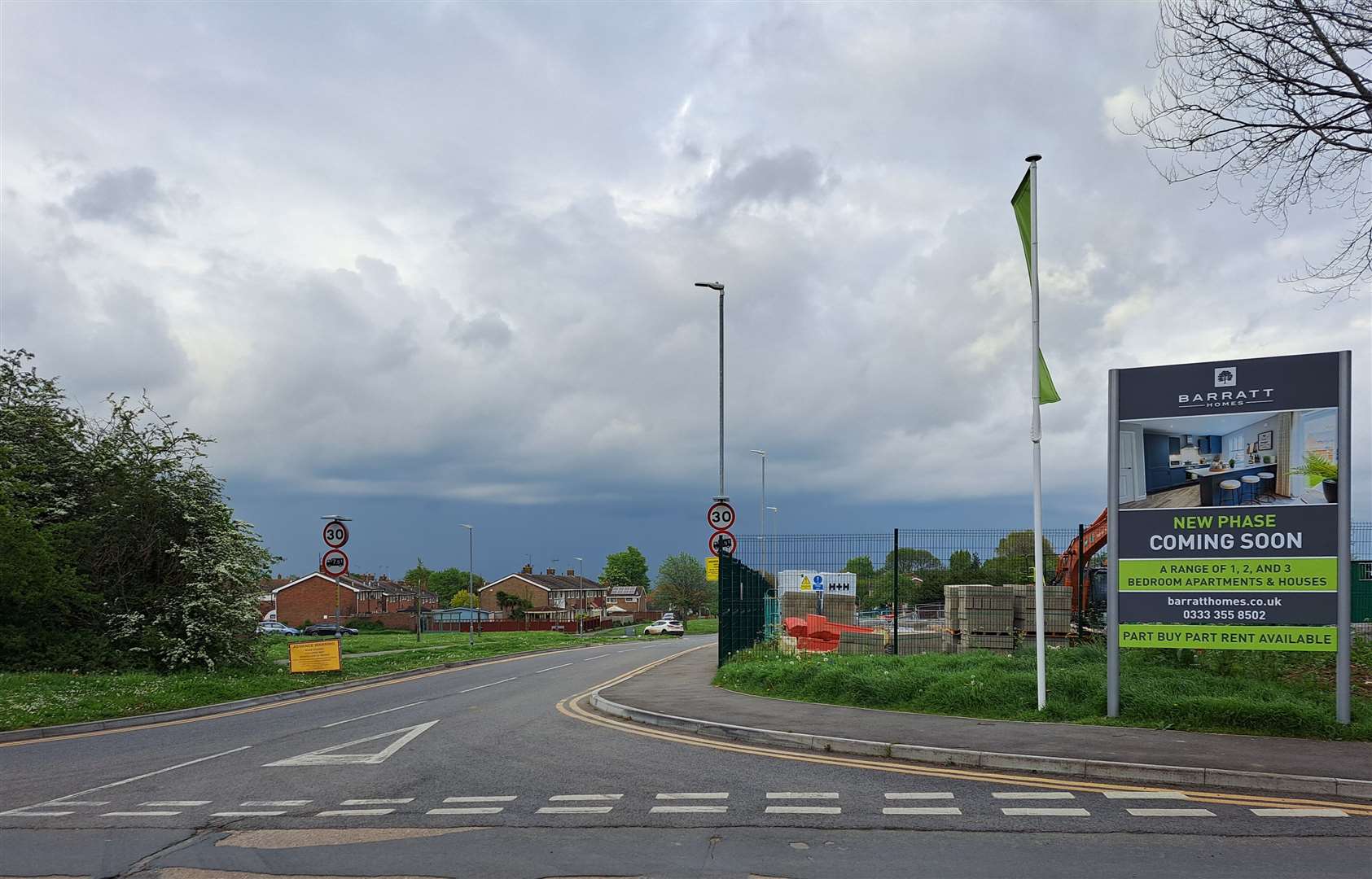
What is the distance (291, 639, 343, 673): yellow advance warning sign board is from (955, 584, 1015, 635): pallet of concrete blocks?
50.5 ft

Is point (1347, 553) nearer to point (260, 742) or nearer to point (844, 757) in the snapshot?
point (844, 757)

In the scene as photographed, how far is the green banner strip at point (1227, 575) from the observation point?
455 inches

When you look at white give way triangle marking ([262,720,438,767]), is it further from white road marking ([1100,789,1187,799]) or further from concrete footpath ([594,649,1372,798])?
white road marking ([1100,789,1187,799])

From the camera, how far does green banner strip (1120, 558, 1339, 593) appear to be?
455 inches

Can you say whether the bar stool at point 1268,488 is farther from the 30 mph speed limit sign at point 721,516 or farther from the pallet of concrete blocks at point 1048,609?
the 30 mph speed limit sign at point 721,516

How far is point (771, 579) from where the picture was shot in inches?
915

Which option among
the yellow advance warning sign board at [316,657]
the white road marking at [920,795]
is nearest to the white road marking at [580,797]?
the white road marking at [920,795]

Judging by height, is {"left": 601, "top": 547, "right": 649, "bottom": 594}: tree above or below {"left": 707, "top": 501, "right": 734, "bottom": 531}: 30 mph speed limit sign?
below

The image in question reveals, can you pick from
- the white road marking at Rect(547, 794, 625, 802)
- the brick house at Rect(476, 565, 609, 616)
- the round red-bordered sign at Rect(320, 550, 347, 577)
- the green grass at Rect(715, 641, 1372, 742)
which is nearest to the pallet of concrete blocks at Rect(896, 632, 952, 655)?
the green grass at Rect(715, 641, 1372, 742)

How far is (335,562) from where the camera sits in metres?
23.9

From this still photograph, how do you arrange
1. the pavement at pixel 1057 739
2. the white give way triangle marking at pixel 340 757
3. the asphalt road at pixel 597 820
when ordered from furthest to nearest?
the white give way triangle marking at pixel 340 757
the pavement at pixel 1057 739
the asphalt road at pixel 597 820

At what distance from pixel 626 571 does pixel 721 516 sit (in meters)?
131

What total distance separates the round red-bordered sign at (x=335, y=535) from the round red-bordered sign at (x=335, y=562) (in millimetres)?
161

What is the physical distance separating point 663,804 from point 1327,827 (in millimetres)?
5130
